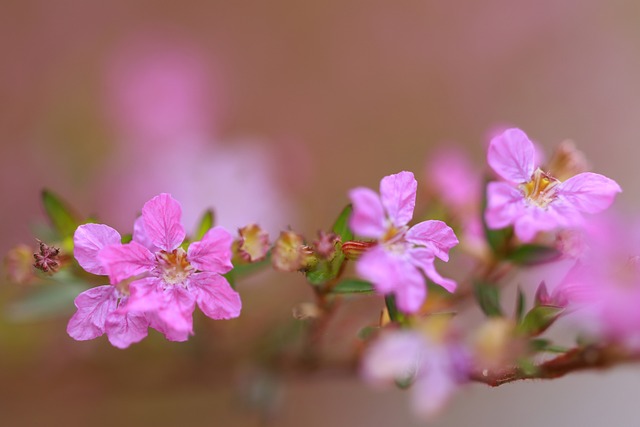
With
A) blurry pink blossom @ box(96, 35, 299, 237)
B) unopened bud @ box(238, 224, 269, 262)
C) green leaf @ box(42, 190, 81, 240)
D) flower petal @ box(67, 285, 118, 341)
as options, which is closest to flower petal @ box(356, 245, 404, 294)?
unopened bud @ box(238, 224, 269, 262)

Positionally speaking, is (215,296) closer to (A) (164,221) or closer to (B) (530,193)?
(A) (164,221)

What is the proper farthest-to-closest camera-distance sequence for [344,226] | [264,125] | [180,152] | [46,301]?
[264,125] → [180,152] → [46,301] → [344,226]

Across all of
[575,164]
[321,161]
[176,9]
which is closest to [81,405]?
[321,161]

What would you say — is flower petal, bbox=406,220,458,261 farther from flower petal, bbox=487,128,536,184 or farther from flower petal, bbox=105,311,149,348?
flower petal, bbox=105,311,149,348

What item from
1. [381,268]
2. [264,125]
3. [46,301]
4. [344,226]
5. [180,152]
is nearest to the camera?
[381,268]

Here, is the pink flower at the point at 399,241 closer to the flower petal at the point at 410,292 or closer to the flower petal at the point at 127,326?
the flower petal at the point at 410,292

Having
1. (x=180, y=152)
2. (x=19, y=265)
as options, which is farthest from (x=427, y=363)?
(x=180, y=152)

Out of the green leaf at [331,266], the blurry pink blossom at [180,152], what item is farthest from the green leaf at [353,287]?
the blurry pink blossom at [180,152]
